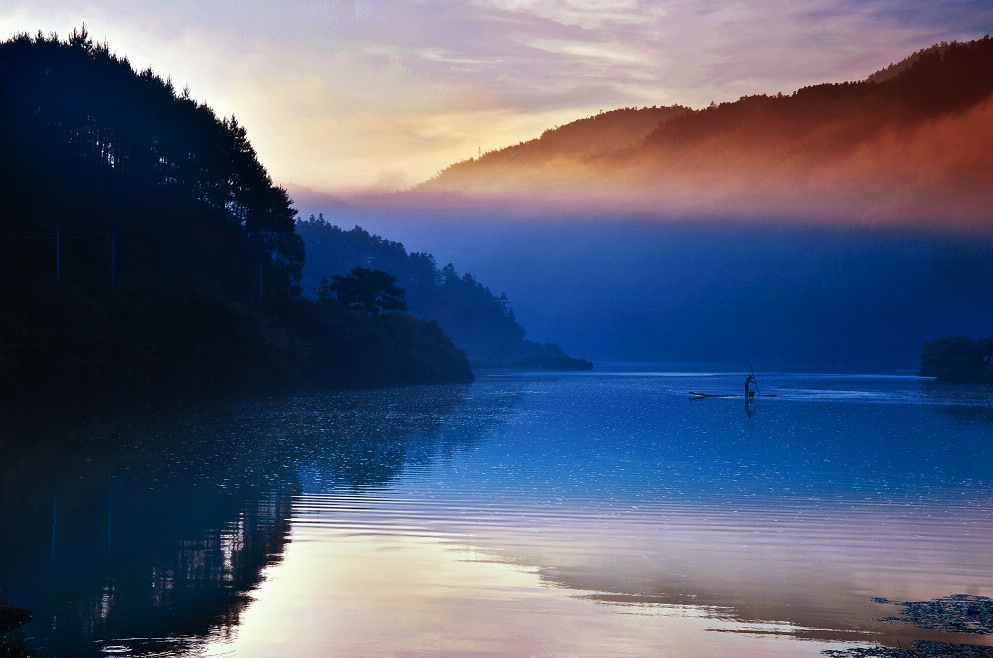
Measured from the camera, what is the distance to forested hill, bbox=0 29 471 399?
67.4 m

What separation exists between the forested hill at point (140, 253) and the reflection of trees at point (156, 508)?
1870 cm

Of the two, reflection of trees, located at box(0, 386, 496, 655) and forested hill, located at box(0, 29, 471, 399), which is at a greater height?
forested hill, located at box(0, 29, 471, 399)

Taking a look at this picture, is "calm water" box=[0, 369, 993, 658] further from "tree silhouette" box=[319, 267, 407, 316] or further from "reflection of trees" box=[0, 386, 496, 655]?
"tree silhouette" box=[319, 267, 407, 316]

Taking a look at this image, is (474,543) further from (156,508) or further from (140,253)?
(140,253)

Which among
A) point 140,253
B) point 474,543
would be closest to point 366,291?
point 140,253

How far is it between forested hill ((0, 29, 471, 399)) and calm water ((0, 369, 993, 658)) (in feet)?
81.2

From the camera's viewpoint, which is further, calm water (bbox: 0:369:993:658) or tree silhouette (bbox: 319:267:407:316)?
tree silhouette (bbox: 319:267:407:316)

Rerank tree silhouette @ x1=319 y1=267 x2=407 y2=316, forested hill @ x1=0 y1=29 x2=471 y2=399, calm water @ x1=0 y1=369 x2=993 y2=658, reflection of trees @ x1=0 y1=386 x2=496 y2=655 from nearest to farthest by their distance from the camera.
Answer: calm water @ x1=0 y1=369 x2=993 y2=658, reflection of trees @ x1=0 y1=386 x2=496 y2=655, forested hill @ x1=0 y1=29 x2=471 y2=399, tree silhouette @ x1=319 y1=267 x2=407 y2=316

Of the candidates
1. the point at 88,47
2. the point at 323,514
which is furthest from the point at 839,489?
the point at 88,47

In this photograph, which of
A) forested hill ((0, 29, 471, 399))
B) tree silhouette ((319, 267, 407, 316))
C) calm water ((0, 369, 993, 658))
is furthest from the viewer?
tree silhouette ((319, 267, 407, 316))

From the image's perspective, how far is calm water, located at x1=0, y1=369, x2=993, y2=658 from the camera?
532 inches

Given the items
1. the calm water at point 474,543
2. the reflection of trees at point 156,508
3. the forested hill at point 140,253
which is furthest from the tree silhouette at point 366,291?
the calm water at point 474,543

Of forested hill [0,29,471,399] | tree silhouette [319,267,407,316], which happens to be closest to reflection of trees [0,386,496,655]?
forested hill [0,29,471,399]

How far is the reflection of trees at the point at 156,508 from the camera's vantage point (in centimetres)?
1453
